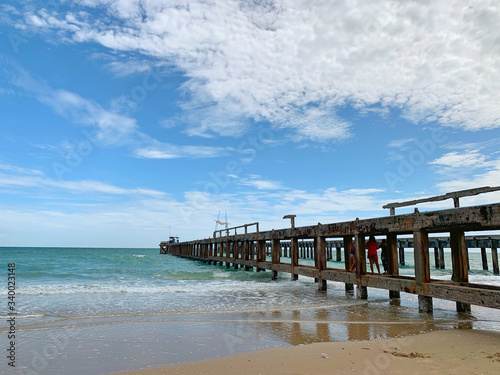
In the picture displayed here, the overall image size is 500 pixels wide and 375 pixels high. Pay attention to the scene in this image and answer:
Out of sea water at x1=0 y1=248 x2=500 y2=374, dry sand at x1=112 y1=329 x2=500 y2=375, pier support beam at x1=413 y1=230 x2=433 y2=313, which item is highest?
pier support beam at x1=413 y1=230 x2=433 y2=313

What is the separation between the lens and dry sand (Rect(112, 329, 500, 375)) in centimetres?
471

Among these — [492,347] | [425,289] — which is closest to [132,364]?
[492,347]

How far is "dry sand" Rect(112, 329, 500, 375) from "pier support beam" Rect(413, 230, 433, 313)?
7.72 feet

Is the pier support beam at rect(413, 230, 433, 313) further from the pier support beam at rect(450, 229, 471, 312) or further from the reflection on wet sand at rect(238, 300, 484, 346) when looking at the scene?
the pier support beam at rect(450, 229, 471, 312)

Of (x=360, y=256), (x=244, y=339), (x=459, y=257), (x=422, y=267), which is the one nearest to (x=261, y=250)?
(x=360, y=256)

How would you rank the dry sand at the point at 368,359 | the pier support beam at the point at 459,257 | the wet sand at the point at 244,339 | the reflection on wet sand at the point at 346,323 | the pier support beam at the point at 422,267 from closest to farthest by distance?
1. the dry sand at the point at 368,359
2. the wet sand at the point at 244,339
3. the reflection on wet sand at the point at 346,323
4. the pier support beam at the point at 422,267
5. the pier support beam at the point at 459,257

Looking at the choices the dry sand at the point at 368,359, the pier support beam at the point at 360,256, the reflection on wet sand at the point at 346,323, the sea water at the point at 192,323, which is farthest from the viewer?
the pier support beam at the point at 360,256

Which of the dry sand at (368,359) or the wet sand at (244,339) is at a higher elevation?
the dry sand at (368,359)

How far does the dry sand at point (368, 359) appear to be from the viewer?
471 cm

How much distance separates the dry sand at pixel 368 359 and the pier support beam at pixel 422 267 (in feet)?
7.72

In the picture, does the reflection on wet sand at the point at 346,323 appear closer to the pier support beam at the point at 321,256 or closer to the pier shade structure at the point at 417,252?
the pier shade structure at the point at 417,252

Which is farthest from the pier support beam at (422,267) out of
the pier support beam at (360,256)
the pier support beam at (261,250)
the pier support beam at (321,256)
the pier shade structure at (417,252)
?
the pier support beam at (261,250)

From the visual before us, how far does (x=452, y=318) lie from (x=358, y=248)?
10.5 feet

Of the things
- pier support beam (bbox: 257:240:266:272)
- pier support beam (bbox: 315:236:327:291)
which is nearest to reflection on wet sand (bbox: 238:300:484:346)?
pier support beam (bbox: 315:236:327:291)
